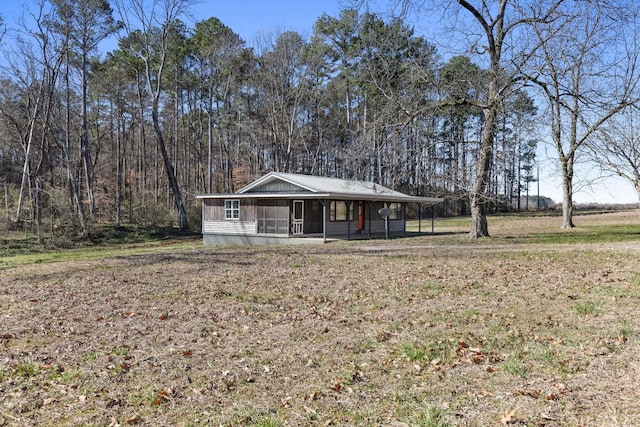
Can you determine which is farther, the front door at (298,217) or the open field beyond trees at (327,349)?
the front door at (298,217)

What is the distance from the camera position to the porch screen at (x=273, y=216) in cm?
2291

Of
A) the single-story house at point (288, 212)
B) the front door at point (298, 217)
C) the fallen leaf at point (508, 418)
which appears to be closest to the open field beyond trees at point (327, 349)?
the fallen leaf at point (508, 418)

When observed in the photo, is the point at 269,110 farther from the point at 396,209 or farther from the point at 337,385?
the point at 337,385

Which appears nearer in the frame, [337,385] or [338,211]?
[337,385]

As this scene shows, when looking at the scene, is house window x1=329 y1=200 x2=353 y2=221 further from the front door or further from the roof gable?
the front door

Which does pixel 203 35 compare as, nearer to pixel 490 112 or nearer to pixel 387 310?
pixel 490 112

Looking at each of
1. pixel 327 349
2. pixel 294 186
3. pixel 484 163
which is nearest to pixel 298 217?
pixel 294 186

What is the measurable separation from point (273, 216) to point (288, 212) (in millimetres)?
961

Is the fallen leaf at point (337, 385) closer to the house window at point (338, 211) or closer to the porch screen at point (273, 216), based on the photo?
the porch screen at point (273, 216)

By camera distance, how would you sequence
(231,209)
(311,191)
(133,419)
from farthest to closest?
(231,209)
(311,191)
(133,419)

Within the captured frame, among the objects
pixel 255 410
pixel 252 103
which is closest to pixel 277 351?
pixel 255 410

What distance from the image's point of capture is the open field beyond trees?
11.3 feet

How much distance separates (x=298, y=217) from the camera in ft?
76.7

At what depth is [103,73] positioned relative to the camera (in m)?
33.1
